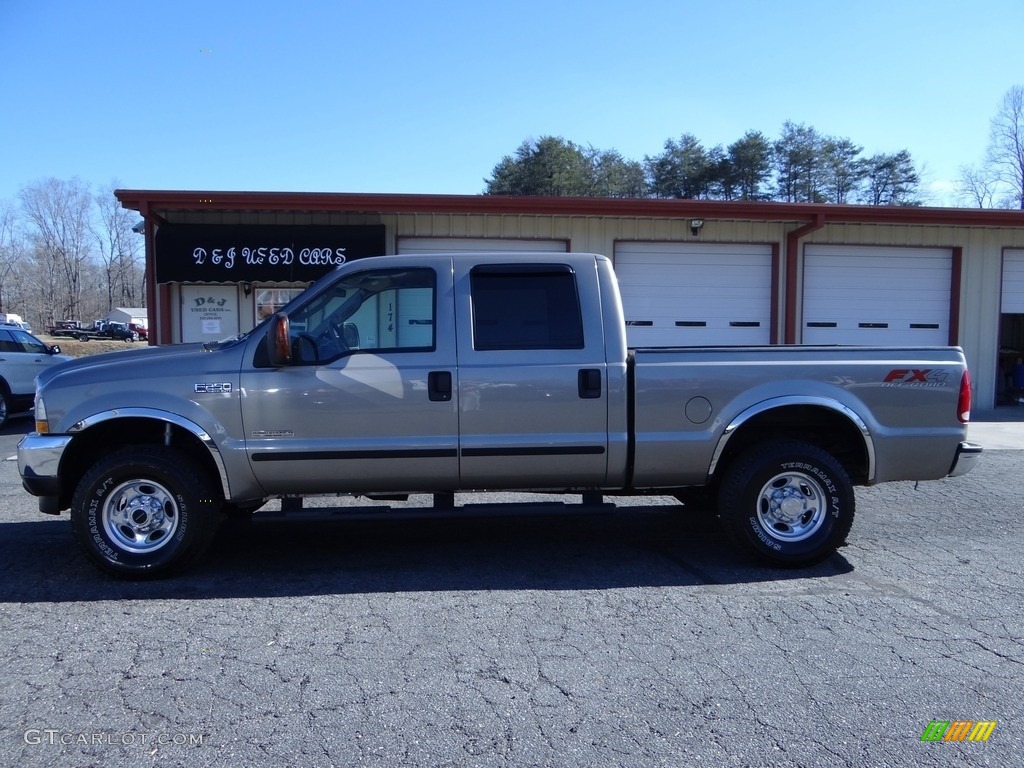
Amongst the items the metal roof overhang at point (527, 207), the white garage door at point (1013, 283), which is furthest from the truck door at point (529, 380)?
the white garage door at point (1013, 283)

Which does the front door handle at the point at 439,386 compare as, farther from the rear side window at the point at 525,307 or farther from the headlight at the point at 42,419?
the headlight at the point at 42,419

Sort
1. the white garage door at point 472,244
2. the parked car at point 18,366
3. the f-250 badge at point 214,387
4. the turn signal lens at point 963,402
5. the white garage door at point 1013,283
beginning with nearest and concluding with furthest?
1. the f-250 badge at point 214,387
2. the turn signal lens at point 963,402
3. the parked car at point 18,366
4. the white garage door at point 472,244
5. the white garage door at point 1013,283

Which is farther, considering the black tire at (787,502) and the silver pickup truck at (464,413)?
the black tire at (787,502)

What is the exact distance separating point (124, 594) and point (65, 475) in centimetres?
92

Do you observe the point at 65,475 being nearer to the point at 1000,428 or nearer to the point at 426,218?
the point at 426,218

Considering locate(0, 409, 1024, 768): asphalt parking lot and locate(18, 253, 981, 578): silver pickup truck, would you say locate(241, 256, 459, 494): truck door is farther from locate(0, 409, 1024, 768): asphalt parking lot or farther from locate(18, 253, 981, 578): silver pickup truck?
locate(0, 409, 1024, 768): asphalt parking lot

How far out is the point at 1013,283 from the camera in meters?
14.9

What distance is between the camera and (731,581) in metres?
5.05

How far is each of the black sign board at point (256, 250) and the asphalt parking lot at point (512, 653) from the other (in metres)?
7.51

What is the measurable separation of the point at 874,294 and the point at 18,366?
602 inches

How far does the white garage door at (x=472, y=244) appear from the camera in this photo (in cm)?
1375

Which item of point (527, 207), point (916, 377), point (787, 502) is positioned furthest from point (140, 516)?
point (527, 207)

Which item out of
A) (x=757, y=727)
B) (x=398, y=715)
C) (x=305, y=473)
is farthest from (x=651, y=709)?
(x=305, y=473)

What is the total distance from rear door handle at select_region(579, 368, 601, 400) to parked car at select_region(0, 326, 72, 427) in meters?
11.1
